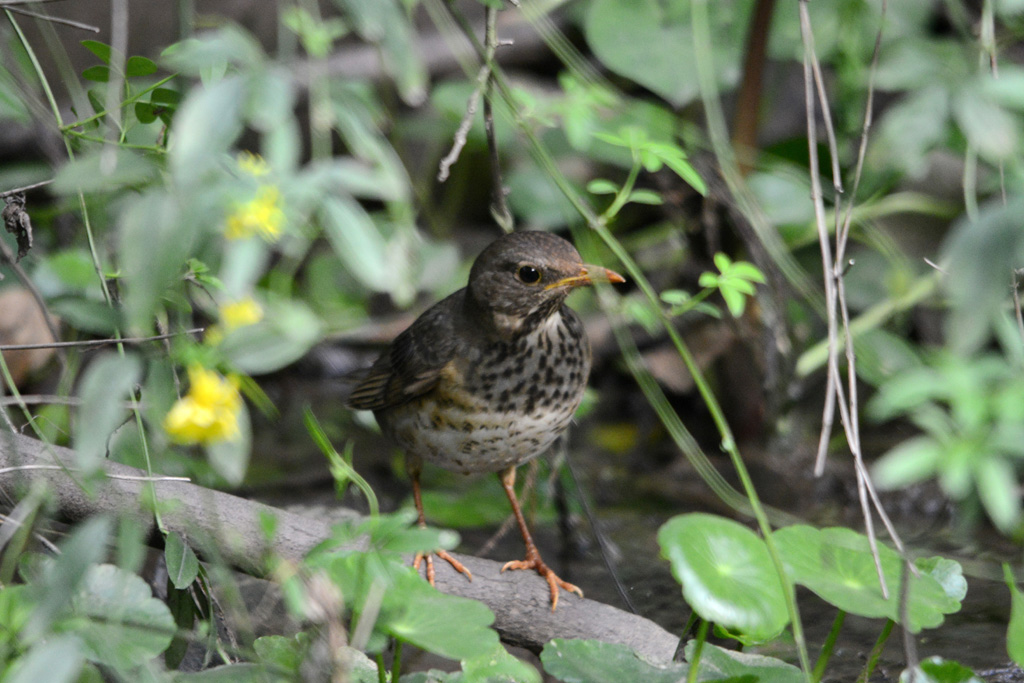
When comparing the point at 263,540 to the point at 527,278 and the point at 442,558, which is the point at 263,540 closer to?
the point at 442,558

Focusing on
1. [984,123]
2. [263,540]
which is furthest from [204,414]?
[263,540]

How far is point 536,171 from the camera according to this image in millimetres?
5566

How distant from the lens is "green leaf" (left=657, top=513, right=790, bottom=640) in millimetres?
2119

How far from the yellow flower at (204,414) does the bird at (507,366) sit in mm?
1678

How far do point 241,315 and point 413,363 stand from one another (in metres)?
1.95

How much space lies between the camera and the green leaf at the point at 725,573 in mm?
2119


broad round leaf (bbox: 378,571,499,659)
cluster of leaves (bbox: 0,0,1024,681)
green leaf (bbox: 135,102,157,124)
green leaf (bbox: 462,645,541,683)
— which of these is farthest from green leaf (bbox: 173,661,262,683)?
green leaf (bbox: 135,102,157,124)

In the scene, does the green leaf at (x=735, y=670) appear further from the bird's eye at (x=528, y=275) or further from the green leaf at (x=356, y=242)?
the green leaf at (x=356, y=242)

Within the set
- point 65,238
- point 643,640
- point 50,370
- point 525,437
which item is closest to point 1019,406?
point 643,640

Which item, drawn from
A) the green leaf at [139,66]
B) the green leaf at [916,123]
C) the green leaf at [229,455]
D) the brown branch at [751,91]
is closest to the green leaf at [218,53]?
the green leaf at [229,455]

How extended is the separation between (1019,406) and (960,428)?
1.06ft

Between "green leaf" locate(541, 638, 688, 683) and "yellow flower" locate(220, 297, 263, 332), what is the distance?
1.25 m

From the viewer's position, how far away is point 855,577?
7.82 ft

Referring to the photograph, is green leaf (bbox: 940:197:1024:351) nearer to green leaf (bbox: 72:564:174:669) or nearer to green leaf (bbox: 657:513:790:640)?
green leaf (bbox: 657:513:790:640)
